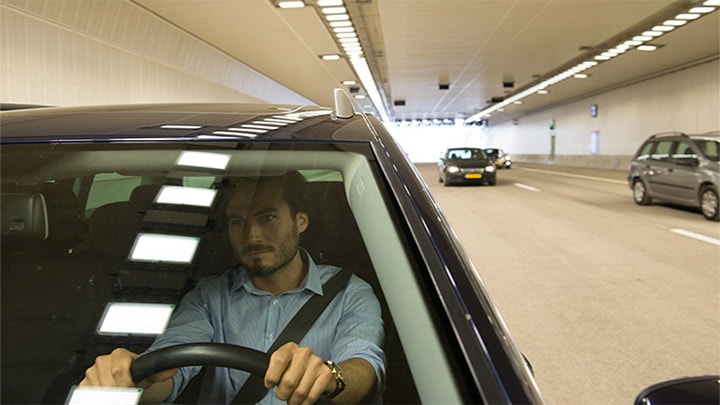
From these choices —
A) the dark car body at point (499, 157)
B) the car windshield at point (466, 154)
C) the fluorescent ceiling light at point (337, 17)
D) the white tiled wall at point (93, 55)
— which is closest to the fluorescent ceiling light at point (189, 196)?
the white tiled wall at point (93, 55)

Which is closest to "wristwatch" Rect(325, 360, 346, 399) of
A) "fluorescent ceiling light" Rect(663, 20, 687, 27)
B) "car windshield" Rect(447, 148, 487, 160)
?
"fluorescent ceiling light" Rect(663, 20, 687, 27)

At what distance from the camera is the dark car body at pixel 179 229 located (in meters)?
1.51

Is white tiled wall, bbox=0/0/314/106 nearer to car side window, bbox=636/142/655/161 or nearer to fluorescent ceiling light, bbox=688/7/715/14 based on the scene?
car side window, bbox=636/142/655/161

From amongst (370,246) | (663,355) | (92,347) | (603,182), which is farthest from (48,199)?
(603,182)

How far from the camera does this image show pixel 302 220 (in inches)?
75.0

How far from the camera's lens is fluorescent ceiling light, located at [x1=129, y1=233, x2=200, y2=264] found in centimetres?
180

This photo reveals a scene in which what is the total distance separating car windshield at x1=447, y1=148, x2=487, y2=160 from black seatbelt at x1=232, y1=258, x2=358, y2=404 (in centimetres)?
2409

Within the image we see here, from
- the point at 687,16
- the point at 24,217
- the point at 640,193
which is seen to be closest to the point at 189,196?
the point at 24,217

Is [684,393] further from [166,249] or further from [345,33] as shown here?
[345,33]

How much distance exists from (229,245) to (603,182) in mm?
25556

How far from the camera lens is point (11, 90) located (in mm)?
9719

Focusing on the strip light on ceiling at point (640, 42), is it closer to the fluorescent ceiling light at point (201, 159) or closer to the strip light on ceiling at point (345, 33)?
the strip light on ceiling at point (345, 33)

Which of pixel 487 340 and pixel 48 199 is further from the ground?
pixel 48 199

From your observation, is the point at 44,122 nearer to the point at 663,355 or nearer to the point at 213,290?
the point at 213,290
